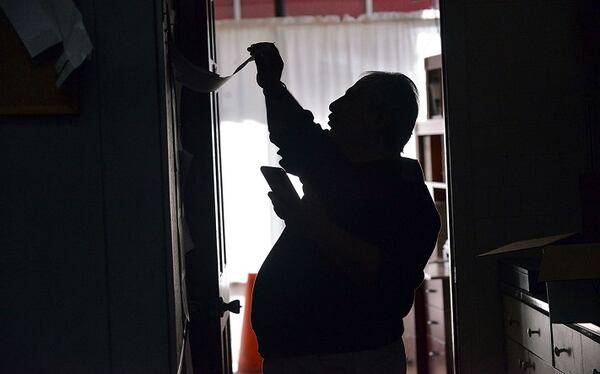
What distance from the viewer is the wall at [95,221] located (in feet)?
6.40

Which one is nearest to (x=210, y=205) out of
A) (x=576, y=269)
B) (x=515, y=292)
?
(x=576, y=269)

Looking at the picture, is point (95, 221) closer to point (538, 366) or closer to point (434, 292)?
point (538, 366)

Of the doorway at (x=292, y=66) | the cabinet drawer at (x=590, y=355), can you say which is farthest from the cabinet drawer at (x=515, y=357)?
the doorway at (x=292, y=66)

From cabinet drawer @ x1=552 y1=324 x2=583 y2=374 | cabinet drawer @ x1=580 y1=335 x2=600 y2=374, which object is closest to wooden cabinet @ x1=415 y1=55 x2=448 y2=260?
cabinet drawer @ x1=552 y1=324 x2=583 y2=374

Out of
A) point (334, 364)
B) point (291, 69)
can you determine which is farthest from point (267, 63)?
point (291, 69)

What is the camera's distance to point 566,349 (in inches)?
107

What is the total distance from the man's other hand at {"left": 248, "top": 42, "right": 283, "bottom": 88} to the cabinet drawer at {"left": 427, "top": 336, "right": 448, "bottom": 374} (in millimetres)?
2704

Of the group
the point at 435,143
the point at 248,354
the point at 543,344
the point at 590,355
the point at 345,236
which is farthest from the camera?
the point at 248,354

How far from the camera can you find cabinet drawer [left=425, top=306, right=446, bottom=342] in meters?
4.25

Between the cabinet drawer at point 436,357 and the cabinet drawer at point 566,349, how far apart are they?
56.7 inches

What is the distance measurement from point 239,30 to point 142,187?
4.00 m

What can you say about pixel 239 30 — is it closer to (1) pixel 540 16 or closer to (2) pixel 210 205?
(1) pixel 540 16

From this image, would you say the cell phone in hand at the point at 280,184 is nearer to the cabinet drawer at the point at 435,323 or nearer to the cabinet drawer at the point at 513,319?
the cabinet drawer at the point at 513,319

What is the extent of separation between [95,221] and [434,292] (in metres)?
2.69
